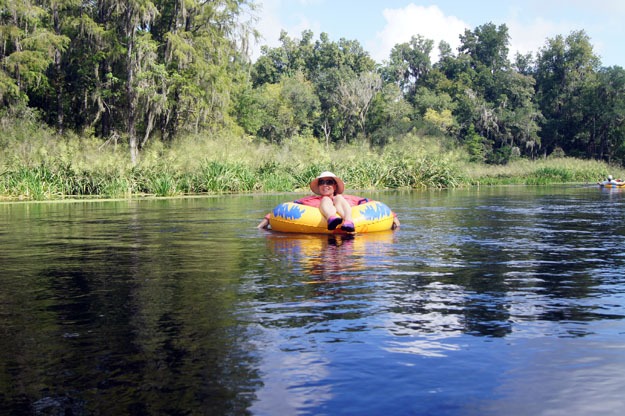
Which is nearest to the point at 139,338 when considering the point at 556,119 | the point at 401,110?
the point at 401,110

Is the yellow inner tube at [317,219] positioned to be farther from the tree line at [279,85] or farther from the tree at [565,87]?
the tree at [565,87]

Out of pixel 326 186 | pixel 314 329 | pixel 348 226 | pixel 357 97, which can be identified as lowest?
pixel 314 329

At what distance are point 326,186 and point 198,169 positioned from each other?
65.9ft

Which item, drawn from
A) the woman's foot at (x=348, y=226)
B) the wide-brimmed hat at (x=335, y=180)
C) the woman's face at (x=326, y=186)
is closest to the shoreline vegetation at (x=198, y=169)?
the wide-brimmed hat at (x=335, y=180)

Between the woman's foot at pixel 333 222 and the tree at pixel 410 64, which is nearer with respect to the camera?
the woman's foot at pixel 333 222

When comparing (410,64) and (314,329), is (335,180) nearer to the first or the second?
(314,329)

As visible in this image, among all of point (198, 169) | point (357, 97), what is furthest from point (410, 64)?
point (198, 169)

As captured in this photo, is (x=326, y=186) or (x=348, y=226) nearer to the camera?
(x=348, y=226)

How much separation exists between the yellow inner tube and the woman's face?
0.39 metres

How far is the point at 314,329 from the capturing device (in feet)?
18.2

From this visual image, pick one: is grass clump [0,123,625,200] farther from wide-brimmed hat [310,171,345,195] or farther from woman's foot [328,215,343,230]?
woman's foot [328,215,343,230]

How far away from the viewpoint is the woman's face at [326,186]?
12461mm

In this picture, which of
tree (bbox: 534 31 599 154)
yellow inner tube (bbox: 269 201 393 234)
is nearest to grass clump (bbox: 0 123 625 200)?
yellow inner tube (bbox: 269 201 393 234)

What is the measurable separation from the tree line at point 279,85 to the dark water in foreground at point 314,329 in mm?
27394
